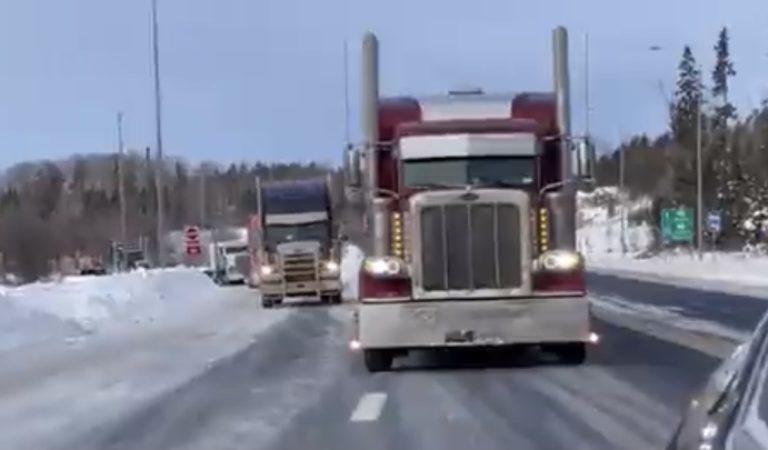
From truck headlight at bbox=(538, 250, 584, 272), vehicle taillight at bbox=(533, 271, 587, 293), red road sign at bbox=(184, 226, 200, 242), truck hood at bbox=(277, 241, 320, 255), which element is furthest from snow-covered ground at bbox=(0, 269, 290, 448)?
red road sign at bbox=(184, 226, 200, 242)

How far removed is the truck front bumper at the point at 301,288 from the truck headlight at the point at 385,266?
95.7 ft

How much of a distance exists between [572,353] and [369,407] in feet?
16.1

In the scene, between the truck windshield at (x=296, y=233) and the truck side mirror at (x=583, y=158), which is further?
the truck windshield at (x=296, y=233)

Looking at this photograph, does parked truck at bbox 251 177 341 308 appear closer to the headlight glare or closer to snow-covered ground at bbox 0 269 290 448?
the headlight glare

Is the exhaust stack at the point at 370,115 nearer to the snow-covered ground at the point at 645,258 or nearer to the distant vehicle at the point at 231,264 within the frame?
the snow-covered ground at the point at 645,258

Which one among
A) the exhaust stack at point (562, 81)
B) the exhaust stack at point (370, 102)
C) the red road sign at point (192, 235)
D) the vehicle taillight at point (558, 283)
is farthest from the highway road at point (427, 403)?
the red road sign at point (192, 235)

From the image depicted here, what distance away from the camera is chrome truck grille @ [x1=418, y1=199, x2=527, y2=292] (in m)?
19.6

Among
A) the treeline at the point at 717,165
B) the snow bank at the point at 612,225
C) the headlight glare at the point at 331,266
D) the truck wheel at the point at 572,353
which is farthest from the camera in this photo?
the snow bank at the point at 612,225

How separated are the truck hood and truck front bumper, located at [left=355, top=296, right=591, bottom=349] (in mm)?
29795

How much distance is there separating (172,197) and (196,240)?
276ft

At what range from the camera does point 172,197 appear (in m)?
155

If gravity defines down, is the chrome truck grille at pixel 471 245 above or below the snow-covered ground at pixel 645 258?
above

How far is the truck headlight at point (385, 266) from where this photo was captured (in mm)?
19719

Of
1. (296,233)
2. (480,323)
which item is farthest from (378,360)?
(296,233)
